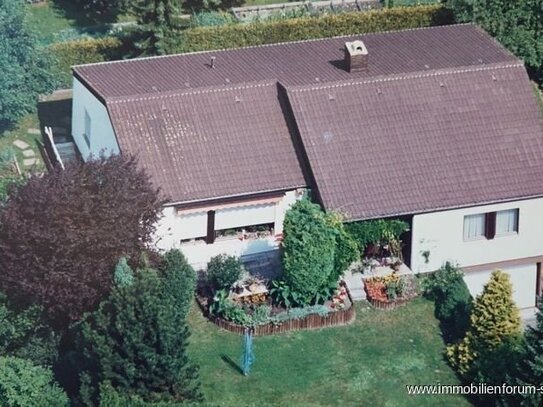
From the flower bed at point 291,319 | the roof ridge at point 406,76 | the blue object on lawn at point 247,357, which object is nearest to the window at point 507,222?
the roof ridge at point 406,76

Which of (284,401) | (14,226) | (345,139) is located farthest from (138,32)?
(284,401)

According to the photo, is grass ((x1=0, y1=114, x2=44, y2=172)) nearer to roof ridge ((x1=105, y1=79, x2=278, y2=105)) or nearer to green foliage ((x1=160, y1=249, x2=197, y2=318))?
roof ridge ((x1=105, y1=79, x2=278, y2=105))

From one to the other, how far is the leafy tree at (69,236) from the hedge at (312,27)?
15867mm

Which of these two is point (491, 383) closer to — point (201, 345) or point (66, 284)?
point (201, 345)

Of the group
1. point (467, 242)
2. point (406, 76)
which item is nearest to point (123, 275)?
point (467, 242)

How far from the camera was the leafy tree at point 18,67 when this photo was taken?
59.7 meters

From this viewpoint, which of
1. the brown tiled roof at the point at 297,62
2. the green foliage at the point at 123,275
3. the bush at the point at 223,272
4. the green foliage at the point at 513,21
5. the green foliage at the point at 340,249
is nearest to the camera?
the green foliage at the point at 123,275

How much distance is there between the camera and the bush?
50.0 meters

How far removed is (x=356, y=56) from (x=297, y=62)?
2.76m

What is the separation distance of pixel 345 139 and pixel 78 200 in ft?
36.3

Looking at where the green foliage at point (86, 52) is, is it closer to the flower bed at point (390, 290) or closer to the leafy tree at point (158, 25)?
the leafy tree at point (158, 25)

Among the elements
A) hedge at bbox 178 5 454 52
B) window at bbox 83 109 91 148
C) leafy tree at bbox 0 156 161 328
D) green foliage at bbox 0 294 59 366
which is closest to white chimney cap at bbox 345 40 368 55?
hedge at bbox 178 5 454 52

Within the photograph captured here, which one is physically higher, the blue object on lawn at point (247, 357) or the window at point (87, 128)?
the window at point (87, 128)

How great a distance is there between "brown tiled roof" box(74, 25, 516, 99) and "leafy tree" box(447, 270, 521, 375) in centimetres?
1166
